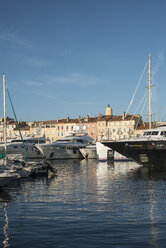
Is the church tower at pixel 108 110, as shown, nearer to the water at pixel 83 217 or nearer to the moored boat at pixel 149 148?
the moored boat at pixel 149 148

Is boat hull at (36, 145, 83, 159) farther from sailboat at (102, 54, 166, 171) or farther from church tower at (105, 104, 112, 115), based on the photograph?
church tower at (105, 104, 112, 115)

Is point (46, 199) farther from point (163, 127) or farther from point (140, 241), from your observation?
point (163, 127)

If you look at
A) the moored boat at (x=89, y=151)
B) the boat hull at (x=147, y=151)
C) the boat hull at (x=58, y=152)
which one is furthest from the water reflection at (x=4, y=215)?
the moored boat at (x=89, y=151)

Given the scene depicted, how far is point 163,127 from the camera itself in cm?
4431

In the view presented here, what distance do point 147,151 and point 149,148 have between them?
1.99ft

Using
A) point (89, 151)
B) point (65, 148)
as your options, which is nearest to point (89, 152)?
point (89, 151)

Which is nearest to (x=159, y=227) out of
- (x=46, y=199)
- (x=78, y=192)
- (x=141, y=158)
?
(x=46, y=199)

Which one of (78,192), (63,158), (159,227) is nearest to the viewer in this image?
(159,227)

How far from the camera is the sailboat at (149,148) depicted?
4175 cm

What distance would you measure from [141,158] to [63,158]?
36936 mm

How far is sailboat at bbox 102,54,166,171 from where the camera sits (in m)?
41.8

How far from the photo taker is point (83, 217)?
16250 millimetres

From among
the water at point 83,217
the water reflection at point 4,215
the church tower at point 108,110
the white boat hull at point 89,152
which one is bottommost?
the water at point 83,217

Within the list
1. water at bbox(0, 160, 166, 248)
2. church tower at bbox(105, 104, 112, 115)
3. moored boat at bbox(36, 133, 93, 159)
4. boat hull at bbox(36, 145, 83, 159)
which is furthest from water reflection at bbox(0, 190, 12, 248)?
church tower at bbox(105, 104, 112, 115)
